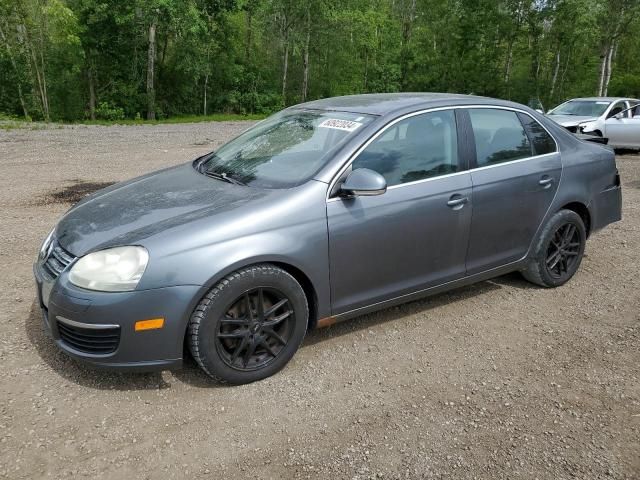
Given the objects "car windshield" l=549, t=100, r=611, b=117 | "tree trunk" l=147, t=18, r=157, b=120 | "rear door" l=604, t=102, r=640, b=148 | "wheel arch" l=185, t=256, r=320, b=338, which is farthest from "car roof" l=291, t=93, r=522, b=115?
"tree trunk" l=147, t=18, r=157, b=120

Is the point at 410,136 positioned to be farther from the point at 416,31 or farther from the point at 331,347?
the point at 416,31

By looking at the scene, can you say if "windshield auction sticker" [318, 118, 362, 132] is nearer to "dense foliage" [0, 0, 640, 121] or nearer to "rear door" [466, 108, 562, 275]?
"rear door" [466, 108, 562, 275]

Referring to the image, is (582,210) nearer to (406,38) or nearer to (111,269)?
(111,269)

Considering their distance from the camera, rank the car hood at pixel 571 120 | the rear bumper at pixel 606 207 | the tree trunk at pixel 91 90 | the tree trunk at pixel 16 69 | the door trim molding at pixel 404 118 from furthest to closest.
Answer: the tree trunk at pixel 91 90 → the tree trunk at pixel 16 69 → the car hood at pixel 571 120 → the rear bumper at pixel 606 207 → the door trim molding at pixel 404 118

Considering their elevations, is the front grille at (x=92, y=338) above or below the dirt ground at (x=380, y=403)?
above

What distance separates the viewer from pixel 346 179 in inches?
129

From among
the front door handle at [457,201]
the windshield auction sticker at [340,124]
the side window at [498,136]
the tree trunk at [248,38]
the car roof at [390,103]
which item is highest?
the tree trunk at [248,38]

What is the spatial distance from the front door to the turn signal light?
1.07 metres

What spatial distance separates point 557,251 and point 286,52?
3147 centimetres

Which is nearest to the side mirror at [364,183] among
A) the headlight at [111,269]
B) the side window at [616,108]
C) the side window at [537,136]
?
the headlight at [111,269]

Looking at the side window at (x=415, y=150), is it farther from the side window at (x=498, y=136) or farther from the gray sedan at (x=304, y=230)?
the side window at (x=498, y=136)

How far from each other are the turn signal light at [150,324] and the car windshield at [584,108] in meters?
13.3

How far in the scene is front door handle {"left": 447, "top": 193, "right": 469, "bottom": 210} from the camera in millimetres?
3689

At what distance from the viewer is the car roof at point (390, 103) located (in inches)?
148
